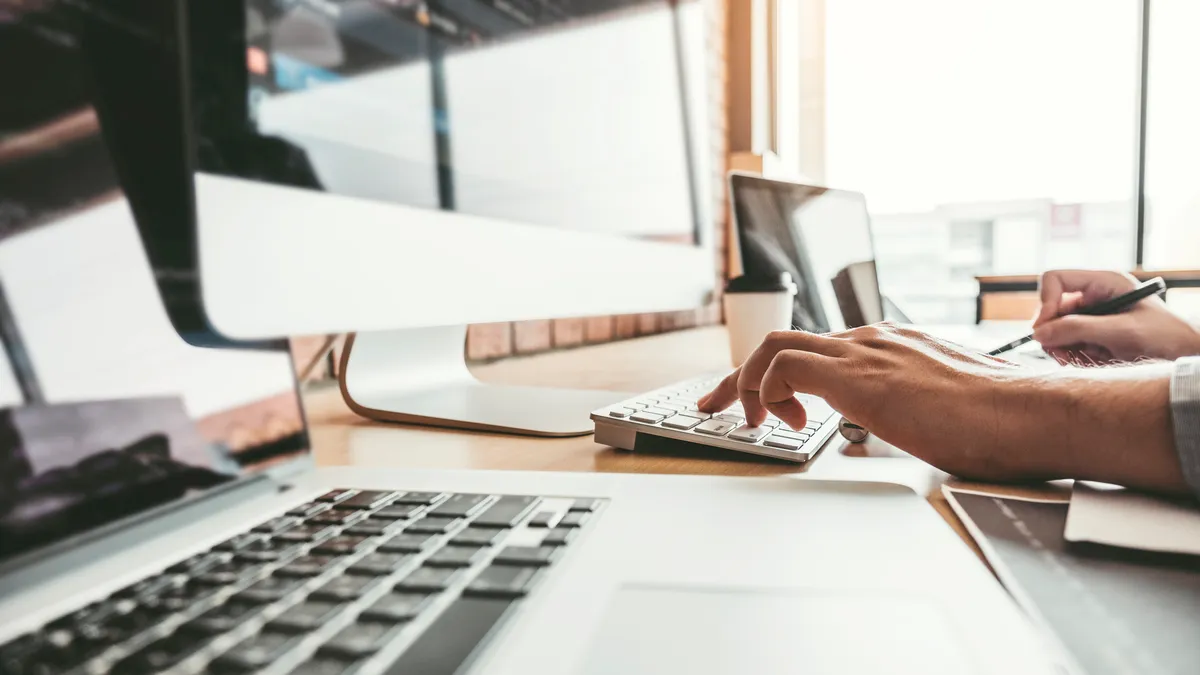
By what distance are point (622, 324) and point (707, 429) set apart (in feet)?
3.67

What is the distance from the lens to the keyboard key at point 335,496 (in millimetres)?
283

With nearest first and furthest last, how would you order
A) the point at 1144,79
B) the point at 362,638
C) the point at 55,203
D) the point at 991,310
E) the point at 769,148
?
1. the point at 362,638
2. the point at 55,203
3. the point at 991,310
4. the point at 769,148
5. the point at 1144,79

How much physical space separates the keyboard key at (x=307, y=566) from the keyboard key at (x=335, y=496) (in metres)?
0.07

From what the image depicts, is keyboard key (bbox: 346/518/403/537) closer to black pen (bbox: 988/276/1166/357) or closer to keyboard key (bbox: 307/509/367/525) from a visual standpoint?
keyboard key (bbox: 307/509/367/525)

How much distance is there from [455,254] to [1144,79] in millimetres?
3652

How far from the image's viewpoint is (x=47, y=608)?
0.19 metres

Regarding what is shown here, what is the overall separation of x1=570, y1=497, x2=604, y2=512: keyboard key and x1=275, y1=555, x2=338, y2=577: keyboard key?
0.10 m

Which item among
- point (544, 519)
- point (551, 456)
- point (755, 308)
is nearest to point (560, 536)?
point (544, 519)

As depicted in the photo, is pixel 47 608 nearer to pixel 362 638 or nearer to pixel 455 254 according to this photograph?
pixel 362 638

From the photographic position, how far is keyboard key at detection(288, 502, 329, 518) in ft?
0.85

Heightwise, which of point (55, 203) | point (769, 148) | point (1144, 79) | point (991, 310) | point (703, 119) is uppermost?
point (1144, 79)

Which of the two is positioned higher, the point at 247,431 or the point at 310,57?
the point at 310,57

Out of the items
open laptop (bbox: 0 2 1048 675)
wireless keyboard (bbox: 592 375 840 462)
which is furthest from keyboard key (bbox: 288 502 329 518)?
wireless keyboard (bbox: 592 375 840 462)

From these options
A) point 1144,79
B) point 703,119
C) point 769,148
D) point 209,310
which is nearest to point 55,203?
point 209,310
